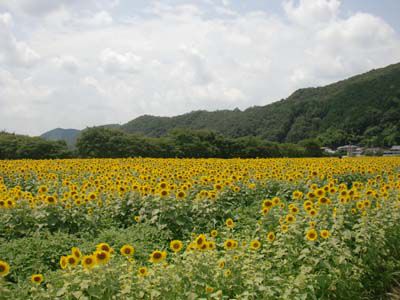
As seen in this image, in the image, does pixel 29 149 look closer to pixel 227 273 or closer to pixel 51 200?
pixel 51 200

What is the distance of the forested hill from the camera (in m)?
70.6

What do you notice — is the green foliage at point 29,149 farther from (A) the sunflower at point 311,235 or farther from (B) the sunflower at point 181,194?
(A) the sunflower at point 311,235

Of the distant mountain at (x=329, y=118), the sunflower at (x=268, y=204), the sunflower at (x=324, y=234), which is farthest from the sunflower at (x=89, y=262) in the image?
the distant mountain at (x=329, y=118)

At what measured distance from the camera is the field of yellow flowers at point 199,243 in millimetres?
3635

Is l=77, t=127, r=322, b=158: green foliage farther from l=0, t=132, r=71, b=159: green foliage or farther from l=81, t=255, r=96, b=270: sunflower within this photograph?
l=81, t=255, r=96, b=270: sunflower

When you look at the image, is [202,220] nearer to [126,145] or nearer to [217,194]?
[217,194]

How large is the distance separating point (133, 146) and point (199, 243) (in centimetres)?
3525

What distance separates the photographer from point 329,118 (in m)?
83.8

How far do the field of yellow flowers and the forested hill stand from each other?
64270mm

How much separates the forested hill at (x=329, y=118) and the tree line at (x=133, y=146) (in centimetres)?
2852

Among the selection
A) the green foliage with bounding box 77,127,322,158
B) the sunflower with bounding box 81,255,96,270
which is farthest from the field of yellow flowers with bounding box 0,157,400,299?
the green foliage with bounding box 77,127,322,158

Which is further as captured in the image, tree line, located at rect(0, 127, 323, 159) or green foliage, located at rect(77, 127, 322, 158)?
green foliage, located at rect(77, 127, 322, 158)

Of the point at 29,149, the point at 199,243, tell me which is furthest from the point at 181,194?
the point at 29,149

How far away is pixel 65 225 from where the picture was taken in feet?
22.4
